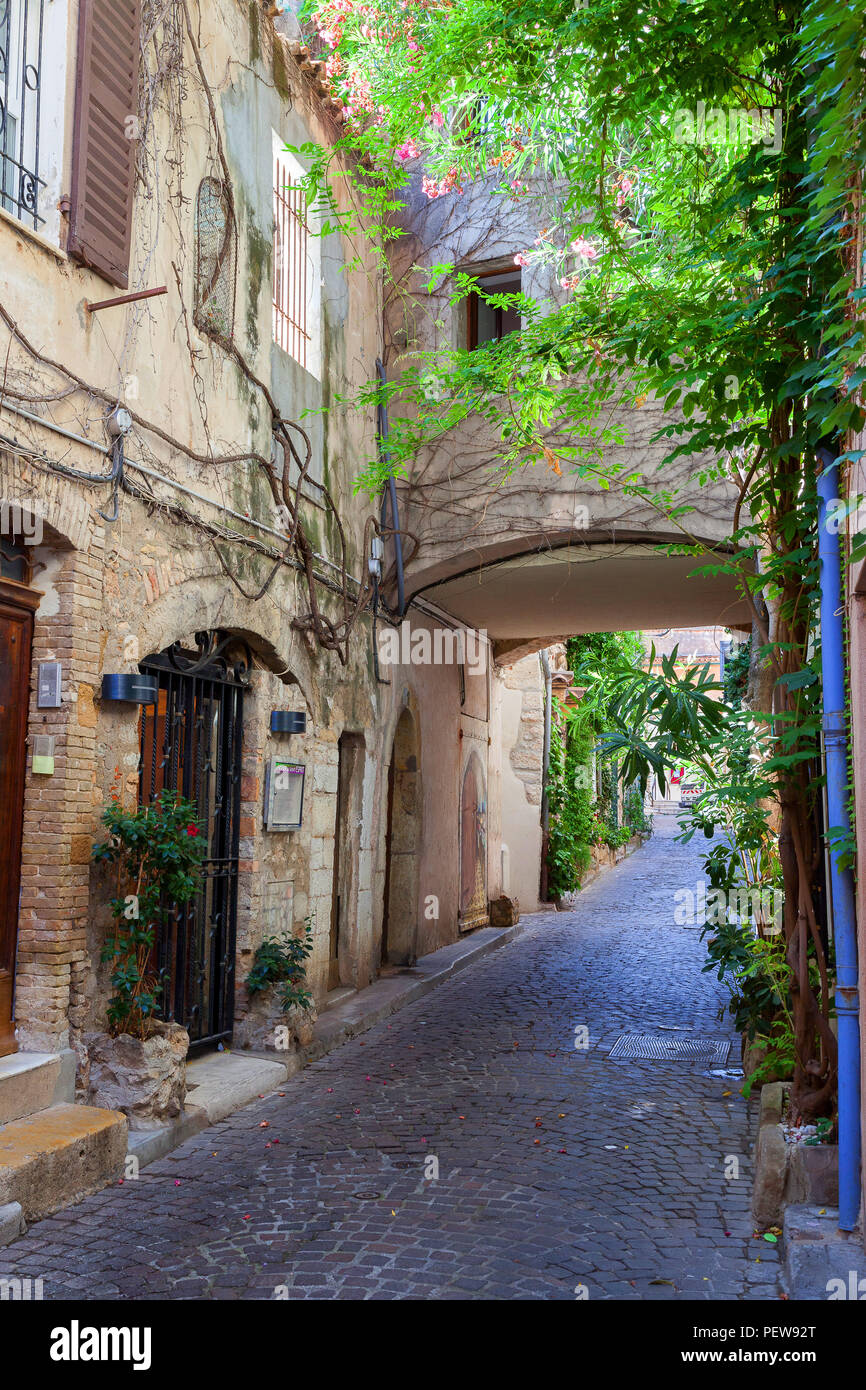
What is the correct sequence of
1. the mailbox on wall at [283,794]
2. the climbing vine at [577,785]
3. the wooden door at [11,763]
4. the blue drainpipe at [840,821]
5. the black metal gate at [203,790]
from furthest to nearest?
the climbing vine at [577,785] < the mailbox on wall at [283,794] < the black metal gate at [203,790] < the wooden door at [11,763] < the blue drainpipe at [840,821]

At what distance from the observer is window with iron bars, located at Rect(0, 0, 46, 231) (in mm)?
5062

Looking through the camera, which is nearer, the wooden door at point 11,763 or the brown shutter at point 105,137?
the wooden door at point 11,763

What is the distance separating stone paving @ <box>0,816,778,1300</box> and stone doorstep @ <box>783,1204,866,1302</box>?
0.53ft

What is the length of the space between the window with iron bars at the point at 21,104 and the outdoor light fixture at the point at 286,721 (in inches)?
130

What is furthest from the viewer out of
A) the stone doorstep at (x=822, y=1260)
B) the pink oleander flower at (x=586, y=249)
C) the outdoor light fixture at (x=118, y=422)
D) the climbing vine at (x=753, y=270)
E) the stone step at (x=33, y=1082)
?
the pink oleander flower at (x=586, y=249)

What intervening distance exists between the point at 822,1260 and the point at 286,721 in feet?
15.7

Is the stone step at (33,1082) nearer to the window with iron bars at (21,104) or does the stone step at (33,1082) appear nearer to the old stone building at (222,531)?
the old stone building at (222,531)

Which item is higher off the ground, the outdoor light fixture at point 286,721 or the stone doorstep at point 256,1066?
the outdoor light fixture at point 286,721

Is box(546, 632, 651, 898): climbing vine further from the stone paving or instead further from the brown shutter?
the brown shutter

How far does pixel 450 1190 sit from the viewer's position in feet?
15.0

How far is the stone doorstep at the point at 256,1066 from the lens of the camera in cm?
517

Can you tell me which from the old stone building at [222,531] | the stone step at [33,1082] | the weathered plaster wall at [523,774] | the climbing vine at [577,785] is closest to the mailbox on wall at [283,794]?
the old stone building at [222,531]

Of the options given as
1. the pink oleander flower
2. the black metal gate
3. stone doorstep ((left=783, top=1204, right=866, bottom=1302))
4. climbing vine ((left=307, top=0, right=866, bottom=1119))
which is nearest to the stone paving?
stone doorstep ((left=783, top=1204, right=866, bottom=1302))

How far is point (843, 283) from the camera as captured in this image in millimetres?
3219
